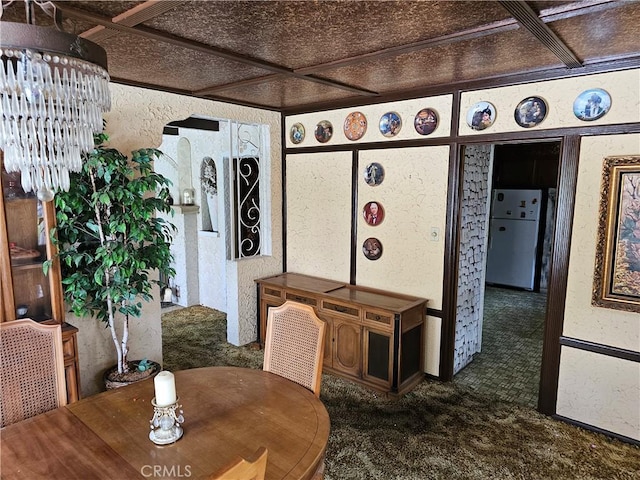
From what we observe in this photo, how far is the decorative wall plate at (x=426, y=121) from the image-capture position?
11.0 feet

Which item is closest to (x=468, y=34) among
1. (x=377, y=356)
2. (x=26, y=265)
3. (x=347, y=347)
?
(x=377, y=356)

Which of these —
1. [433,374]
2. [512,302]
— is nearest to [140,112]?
[433,374]

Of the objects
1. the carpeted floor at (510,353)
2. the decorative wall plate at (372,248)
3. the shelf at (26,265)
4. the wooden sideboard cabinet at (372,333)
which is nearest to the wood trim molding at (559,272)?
the carpeted floor at (510,353)

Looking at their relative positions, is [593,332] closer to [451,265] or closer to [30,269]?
[451,265]

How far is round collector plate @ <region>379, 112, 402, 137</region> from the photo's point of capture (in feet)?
11.7

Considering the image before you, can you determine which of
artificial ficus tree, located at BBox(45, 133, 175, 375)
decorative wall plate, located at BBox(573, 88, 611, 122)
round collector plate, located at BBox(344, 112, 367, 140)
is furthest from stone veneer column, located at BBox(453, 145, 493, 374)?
artificial ficus tree, located at BBox(45, 133, 175, 375)

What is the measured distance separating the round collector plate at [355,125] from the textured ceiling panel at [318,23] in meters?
1.39

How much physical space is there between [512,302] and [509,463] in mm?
4078

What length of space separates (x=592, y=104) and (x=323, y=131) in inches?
88.0

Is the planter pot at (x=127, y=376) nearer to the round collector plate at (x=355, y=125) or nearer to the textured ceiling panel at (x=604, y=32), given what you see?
the round collector plate at (x=355, y=125)

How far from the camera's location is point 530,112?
114 inches

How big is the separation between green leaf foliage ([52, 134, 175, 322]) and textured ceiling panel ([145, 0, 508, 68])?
939 mm

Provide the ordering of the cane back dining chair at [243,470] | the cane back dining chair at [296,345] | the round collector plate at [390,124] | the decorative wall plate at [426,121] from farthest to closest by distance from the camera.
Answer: the round collector plate at [390,124] → the decorative wall plate at [426,121] → the cane back dining chair at [296,345] → the cane back dining chair at [243,470]

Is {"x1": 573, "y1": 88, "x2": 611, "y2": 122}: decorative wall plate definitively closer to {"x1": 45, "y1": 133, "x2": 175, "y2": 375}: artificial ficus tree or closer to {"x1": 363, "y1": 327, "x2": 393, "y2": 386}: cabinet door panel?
{"x1": 363, "y1": 327, "x2": 393, "y2": 386}: cabinet door panel
